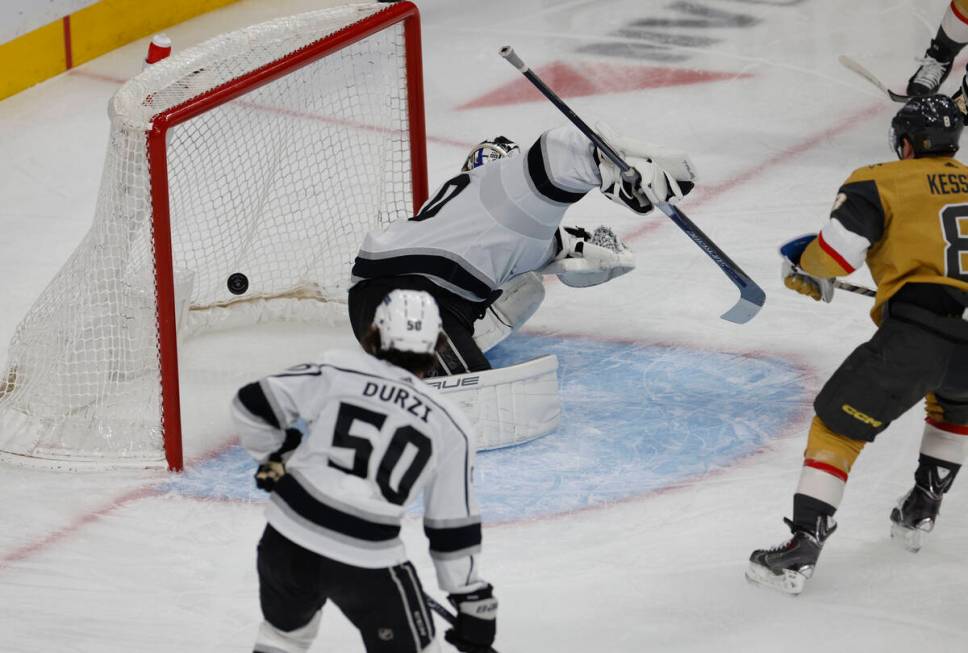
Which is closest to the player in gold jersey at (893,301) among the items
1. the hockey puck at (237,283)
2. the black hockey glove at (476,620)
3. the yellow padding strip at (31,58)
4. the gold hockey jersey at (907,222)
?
the gold hockey jersey at (907,222)

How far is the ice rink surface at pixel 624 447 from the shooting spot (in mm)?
3268

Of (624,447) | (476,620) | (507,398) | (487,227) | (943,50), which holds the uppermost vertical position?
(943,50)

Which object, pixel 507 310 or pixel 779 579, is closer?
pixel 779 579

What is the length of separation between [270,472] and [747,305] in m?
A: 1.94

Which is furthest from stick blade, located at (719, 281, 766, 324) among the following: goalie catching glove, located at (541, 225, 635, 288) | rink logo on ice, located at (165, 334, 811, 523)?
goalie catching glove, located at (541, 225, 635, 288)

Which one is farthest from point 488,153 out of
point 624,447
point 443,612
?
point 443,612

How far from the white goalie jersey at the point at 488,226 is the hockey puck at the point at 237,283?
0.51m

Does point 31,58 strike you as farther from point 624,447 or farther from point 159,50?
point 624,447

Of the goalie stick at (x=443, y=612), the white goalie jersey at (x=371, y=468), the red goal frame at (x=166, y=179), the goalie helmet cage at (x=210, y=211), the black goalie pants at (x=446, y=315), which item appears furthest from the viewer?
the black goalie pants at (x=446, y=315)

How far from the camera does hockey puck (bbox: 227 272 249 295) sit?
4.38 metres

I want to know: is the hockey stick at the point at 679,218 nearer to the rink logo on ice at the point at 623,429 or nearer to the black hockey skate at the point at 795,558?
the rink logo on ice at the point at 623,429

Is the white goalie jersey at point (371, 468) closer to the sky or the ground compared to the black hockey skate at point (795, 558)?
closer to the sky

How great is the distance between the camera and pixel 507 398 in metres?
3.86

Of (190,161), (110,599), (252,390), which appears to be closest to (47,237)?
(190,161)
